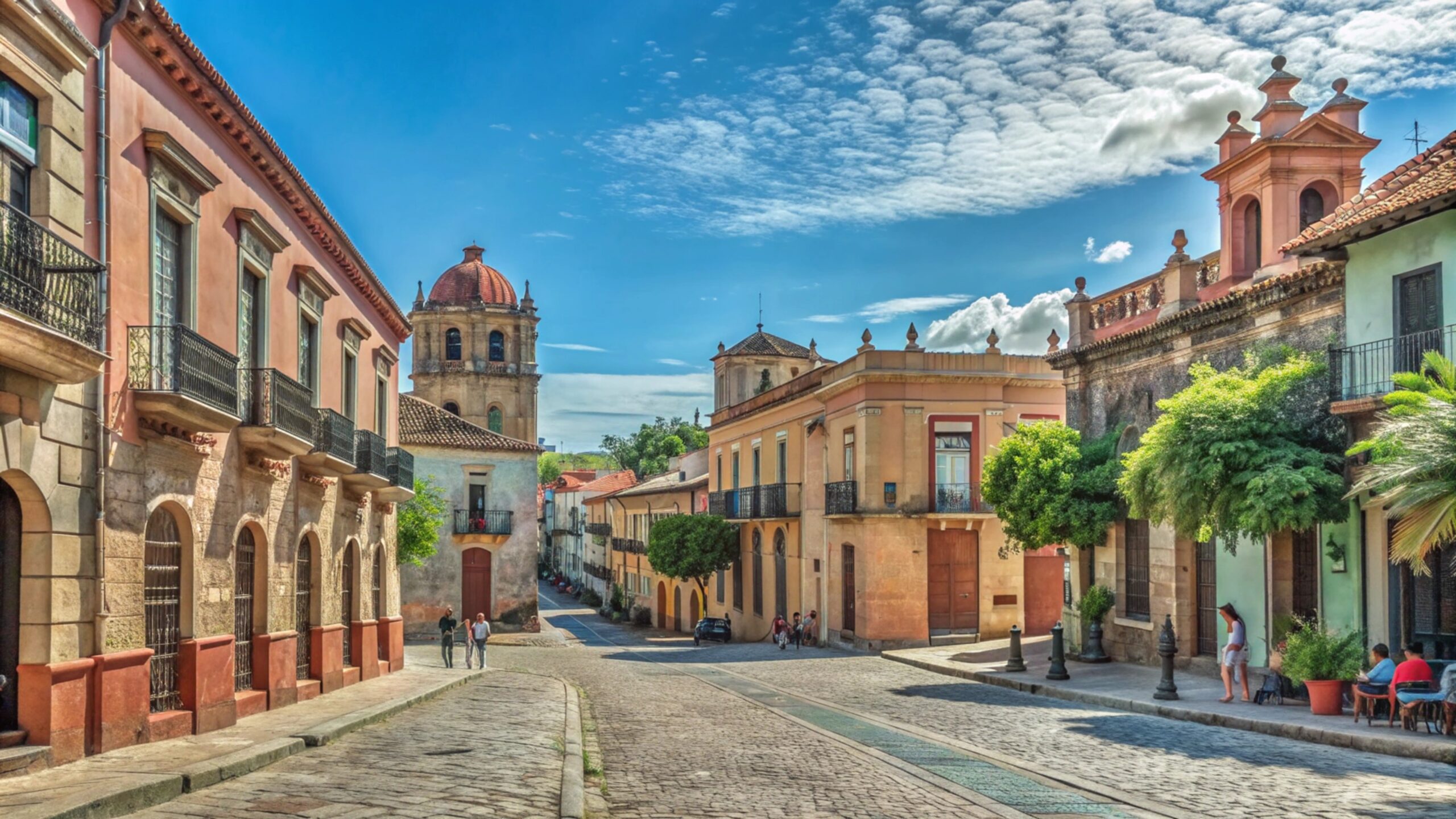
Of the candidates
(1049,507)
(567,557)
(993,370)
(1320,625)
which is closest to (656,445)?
(567,557)

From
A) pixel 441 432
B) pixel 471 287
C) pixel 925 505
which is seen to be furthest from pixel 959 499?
pixel 471 287

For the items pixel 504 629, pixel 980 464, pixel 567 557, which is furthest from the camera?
pixel 567 557

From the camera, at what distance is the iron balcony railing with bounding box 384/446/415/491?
22.3 metres

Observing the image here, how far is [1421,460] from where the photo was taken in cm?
1190

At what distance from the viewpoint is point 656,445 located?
331 feet

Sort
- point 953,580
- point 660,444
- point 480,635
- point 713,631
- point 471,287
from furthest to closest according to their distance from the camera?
point 660,444, point 471,287, point 713,631, point 953,580, point 480,635

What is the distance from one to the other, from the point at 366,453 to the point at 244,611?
5.15 meters

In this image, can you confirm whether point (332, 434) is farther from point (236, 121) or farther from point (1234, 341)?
point (1234, 341)

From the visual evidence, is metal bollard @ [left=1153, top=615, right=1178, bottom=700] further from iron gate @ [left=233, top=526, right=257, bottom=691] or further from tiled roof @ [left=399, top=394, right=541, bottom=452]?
tiled roof @ [left=399, top=394, right=541, bottom=452]

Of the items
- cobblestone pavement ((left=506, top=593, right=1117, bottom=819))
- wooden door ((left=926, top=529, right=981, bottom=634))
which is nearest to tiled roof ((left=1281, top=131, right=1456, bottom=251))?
cobblestone pavement ((left=506, top=593, right=1117, bottom=819))

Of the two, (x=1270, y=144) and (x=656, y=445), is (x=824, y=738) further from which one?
(x=656, y=445)

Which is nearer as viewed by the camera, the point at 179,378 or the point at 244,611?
the point at 179,378

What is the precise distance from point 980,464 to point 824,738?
61.7 feet

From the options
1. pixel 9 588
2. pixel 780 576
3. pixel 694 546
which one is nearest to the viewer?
pixel 9 588
